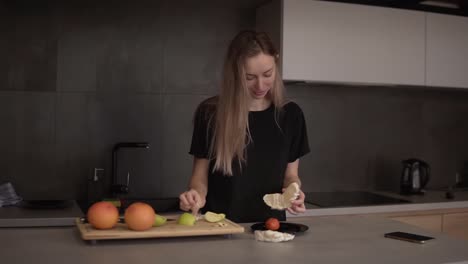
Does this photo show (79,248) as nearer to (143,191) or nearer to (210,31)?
(143,191)

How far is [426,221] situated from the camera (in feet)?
9.95

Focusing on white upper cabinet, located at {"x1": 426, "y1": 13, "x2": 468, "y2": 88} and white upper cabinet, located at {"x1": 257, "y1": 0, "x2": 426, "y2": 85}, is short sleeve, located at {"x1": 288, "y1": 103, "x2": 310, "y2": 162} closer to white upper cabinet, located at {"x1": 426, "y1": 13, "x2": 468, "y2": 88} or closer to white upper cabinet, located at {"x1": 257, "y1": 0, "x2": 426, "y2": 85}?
white upper cabinet, located at {"x1": 257, "y1": 0, "x2": 426, "y2": 85}

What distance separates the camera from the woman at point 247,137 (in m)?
1.91

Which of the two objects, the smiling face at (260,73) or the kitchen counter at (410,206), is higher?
the smiling face at (260,73)

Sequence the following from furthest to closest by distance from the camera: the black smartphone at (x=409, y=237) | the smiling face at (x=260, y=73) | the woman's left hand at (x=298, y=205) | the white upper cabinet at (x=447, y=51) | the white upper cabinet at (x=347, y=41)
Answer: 1. the white upper cabinet at (x=447, y=51)
2. the white upper cabinet at (x=347, y=41)
3. the smiling face at (x=260, y=73)
4. the woman's left hand at (x=298, y=205)
5. the black smartphone at (x=409, y=237)

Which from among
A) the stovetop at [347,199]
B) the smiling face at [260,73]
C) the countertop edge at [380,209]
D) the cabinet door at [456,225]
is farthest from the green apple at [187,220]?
the cabinet door at [456,225]

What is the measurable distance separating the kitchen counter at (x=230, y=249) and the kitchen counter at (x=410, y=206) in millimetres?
1106

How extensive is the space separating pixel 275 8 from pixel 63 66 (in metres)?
1.19

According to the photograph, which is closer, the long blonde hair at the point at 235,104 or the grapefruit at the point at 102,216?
the grapefruit at the point at 102,216

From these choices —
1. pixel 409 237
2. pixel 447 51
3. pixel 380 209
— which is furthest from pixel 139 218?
pixel 447 51

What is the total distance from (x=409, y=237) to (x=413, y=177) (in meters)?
1.81

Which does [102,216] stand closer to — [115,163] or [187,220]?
[187,220]

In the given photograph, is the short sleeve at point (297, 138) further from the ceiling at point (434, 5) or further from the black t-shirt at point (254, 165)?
the ceiling at point (434, 5)

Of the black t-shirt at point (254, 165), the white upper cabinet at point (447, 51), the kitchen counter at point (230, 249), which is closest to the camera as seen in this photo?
the kitchen counter at point (230, 249)
